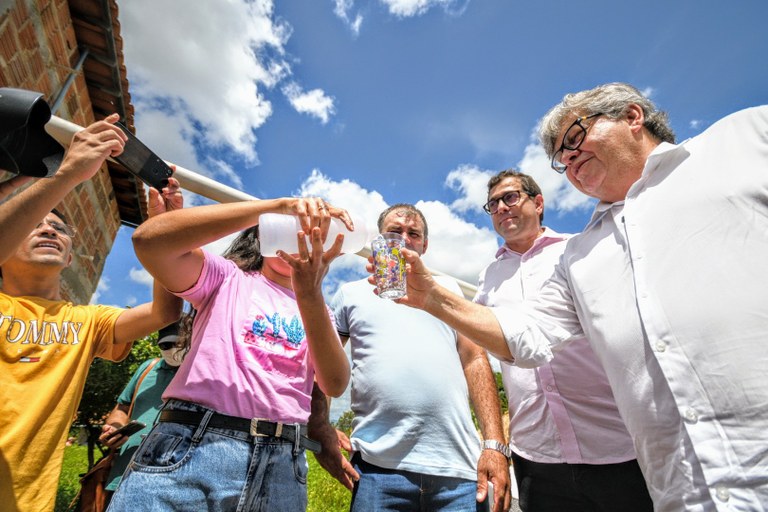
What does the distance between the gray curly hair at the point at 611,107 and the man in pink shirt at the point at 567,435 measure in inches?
30.2

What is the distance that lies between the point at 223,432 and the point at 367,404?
0.90 m

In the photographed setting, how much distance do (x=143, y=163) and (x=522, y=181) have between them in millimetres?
2393

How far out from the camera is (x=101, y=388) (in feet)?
20.7

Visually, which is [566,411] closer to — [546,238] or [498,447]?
[498,447]

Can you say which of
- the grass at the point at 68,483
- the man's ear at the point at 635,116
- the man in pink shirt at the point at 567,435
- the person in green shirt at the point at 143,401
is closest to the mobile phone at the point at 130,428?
the person in green shirt at the point at 143,401

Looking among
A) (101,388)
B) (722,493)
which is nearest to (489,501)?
(722,493)

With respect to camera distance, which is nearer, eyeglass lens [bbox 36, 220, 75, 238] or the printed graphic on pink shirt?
the printed graphic on pink shirt

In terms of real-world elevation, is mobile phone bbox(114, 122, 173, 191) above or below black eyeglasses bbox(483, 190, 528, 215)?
below

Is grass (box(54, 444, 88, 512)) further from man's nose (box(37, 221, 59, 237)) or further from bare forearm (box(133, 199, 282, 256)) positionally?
bare forearm (box(133, 199, 282, 256))

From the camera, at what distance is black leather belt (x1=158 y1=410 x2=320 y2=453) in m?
1.29

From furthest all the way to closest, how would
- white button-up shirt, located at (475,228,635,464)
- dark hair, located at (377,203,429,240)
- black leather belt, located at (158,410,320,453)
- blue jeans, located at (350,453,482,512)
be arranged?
dark hair, located at (377,203,429,240)
blue jeans, located at (350,453,482,512)
white button-up shirt, located at (475,228,635,464)
black leather belt, located at (158,410,320,453)

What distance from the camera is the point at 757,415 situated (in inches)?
38.3

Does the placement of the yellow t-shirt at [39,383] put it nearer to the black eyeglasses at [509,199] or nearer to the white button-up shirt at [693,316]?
the white button-up shirt at [693,316]

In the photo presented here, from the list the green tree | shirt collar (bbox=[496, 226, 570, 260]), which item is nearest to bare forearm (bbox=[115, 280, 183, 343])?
shirt collar (bbox=[496, 226, 570, 260])
